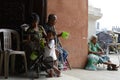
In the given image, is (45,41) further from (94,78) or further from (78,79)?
(94,78)

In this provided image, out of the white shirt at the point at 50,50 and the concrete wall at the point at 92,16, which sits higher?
the concrete wall at the point at 92,16

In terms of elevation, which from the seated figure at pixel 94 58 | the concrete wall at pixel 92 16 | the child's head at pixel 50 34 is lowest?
the seated figure at pixel 94 58

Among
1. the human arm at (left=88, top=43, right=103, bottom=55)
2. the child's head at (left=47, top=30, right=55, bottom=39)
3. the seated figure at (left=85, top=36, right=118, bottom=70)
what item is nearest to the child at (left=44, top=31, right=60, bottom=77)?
the child's head at (left=47, top=30, right=55, bottom=39)

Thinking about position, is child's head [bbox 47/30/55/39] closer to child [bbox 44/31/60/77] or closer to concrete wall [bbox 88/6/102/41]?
child [bbox 44/31/60/77]

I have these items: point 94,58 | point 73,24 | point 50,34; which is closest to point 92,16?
point 94,58

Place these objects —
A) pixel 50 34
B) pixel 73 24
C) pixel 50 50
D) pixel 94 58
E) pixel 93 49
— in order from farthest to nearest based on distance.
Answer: pixel 93 49
pixel 94 58
pixel 73 24
pixel 50 34
pixel 50 50

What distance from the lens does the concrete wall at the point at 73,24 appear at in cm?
729

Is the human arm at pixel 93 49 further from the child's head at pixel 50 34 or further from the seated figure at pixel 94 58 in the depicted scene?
the child's head at pixel 50 34

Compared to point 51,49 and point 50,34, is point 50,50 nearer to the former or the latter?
point 51,49

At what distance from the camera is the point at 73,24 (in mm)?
7648

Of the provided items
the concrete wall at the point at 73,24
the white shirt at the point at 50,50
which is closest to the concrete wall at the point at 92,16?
the concrete wall at the point at 73,24

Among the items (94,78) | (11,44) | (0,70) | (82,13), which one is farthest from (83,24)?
(0,70)

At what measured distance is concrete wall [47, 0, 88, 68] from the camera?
23.9 ft

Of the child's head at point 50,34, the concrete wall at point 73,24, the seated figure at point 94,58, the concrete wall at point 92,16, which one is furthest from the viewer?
the concrete wall at point 92,16
